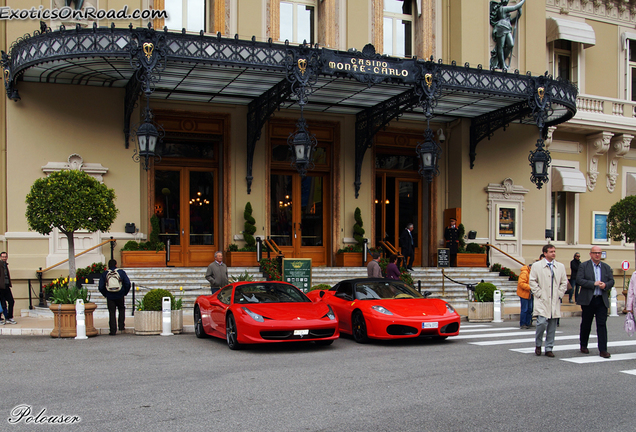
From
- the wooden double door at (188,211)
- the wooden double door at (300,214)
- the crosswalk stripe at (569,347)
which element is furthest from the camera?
the wooden double door at (300,214)

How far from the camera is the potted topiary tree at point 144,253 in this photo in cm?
1914

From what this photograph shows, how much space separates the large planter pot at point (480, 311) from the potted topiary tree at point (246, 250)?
7.53 meters

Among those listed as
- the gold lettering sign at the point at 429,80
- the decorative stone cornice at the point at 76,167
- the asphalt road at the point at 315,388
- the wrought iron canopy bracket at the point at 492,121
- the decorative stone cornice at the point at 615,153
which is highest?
the gold lettering sign at the point at 429,80

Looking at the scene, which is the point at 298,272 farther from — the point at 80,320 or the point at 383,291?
the point at 80,320

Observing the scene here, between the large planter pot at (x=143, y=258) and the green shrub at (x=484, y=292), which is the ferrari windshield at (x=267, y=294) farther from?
the large planter pot at (x=143, y=258)

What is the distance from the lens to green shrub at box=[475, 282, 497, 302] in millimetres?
16406

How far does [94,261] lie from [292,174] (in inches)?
309

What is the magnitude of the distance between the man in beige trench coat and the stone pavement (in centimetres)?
656

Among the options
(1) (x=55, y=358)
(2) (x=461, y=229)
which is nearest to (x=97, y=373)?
(1) (x=55, y=358)

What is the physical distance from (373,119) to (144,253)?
9332mm

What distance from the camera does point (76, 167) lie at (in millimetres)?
19172

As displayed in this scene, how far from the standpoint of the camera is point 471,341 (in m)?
12.4

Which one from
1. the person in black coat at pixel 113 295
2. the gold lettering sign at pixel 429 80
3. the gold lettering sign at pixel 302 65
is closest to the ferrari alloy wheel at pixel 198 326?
the person in black coat at pixel 113 295

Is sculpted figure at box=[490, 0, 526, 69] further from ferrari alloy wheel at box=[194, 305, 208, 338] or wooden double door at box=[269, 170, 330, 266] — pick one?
ferrari alloy wheel at box=[194, 305, 208, 338]
